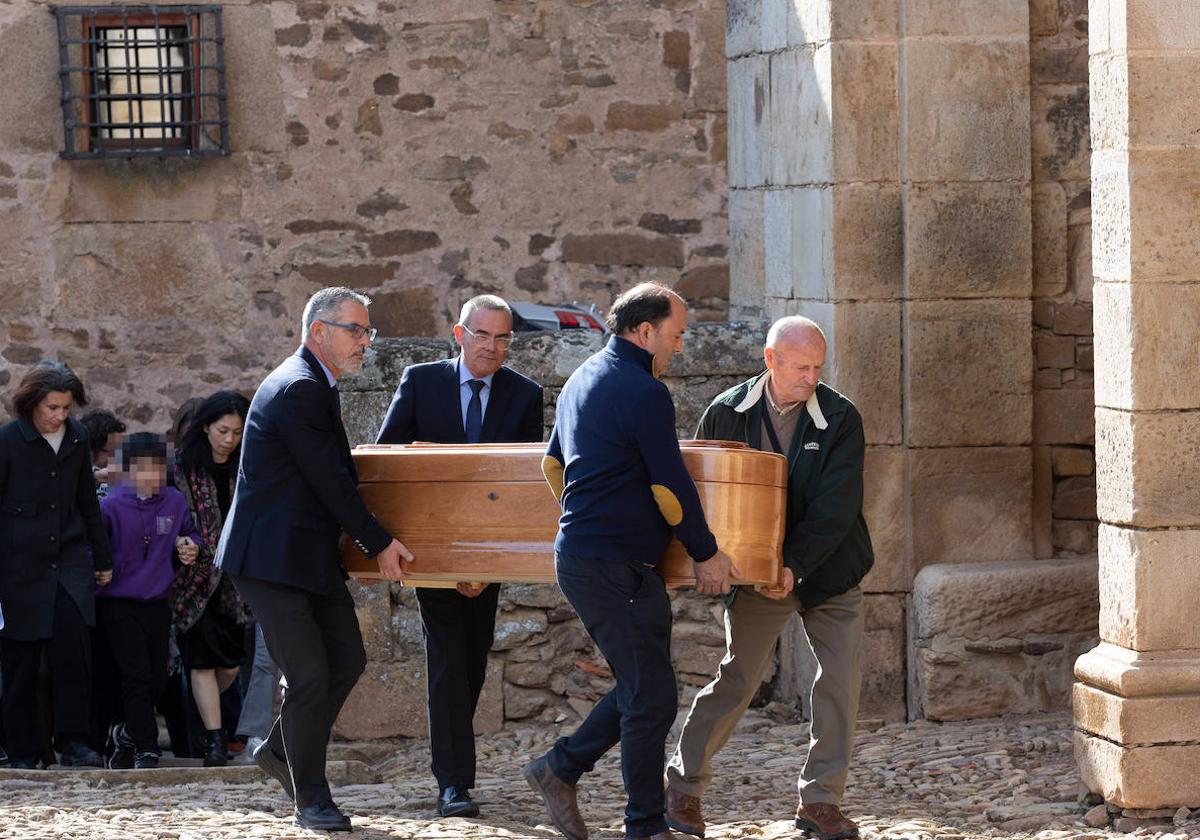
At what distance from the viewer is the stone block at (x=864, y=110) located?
288 inches

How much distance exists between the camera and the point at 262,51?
10.2 metres

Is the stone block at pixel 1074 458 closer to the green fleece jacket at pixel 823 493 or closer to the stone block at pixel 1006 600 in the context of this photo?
the stone block at pixel 1006 600

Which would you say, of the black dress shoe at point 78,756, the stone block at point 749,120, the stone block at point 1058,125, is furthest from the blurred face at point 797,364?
the black dress shoe at point 78,756

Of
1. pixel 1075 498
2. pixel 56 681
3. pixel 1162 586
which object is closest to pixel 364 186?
pixel 56 681

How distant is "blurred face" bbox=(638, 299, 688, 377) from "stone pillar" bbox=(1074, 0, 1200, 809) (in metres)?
1.35

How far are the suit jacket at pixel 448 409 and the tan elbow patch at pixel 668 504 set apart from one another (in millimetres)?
1060

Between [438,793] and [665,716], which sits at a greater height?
[665,716]

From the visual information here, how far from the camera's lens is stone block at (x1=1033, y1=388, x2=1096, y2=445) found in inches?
294

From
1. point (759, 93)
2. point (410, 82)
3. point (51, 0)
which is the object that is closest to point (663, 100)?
point (410, 82)

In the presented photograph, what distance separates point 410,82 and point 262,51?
0.80 metres

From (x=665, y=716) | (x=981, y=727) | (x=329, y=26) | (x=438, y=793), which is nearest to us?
(x=665, y=716)

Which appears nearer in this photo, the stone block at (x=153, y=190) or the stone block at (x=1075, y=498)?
the stone block at (x=1075, y=498)

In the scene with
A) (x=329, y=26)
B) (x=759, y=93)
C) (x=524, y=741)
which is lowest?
(x=524, y=741)

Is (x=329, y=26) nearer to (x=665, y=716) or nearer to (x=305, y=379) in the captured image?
(x=305, y=379)
